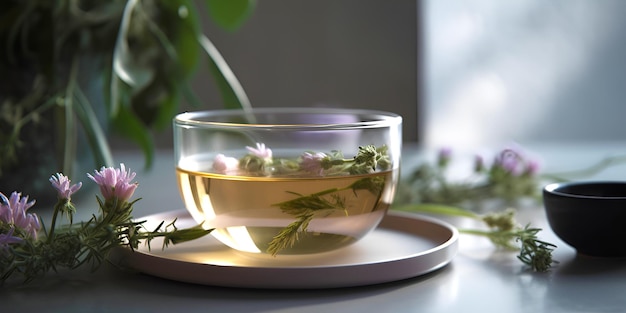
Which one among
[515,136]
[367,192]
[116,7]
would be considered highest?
[116,7]

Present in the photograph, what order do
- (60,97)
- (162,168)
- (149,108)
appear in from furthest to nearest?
(162,168) < (149,108) < (60,97)

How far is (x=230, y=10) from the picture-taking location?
97 cm

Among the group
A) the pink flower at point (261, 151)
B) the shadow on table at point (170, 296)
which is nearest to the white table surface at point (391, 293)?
the shadow on table at point (170, 296)

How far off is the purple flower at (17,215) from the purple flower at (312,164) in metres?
0.19

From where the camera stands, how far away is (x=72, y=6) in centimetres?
90

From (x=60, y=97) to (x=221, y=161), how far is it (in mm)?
345

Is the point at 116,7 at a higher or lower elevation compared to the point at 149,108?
higher

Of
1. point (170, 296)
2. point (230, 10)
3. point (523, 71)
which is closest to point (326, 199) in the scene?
point (170, 296)

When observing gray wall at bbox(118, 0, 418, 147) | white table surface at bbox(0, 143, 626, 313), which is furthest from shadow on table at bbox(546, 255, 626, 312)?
gray wall at bbox(118, 0, 418, 147)

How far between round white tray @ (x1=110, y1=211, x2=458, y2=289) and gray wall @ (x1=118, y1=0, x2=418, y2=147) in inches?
38.2

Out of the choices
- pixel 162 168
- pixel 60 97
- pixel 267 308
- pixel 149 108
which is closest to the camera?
pixel 267 308

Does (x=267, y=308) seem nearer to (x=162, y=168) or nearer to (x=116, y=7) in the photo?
(x=116, y=7)

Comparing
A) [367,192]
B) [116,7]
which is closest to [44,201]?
[116,7]

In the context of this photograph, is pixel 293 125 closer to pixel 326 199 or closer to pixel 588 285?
pixel 326 199
